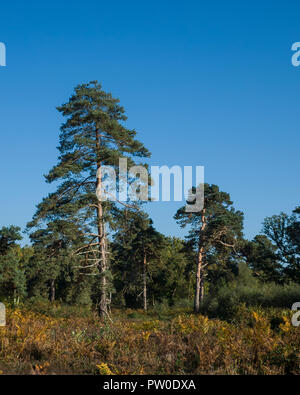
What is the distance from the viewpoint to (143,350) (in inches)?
314

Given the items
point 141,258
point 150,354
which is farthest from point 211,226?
point 150,354

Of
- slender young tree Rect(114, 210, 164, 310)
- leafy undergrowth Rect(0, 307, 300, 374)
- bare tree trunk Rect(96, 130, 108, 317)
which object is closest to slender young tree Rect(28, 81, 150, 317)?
bare tree trunk Rect(96, 130, 108, 317)

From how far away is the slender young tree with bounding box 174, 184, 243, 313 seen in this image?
112 ft

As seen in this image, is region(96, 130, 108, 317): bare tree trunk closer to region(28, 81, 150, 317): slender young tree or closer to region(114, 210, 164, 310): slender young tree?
region(28, 81, 150, 317): slender young tree

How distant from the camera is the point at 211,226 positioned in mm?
34375

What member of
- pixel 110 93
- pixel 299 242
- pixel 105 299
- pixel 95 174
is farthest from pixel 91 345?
pixel 299 242

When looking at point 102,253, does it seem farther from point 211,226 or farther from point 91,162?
point 211,226

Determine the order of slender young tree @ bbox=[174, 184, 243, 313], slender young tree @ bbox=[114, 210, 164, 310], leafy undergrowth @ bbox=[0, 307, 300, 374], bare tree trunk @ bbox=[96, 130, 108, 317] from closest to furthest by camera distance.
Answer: leafy undergrowth @ bbox=[0, 307, 300, 374], bare tree trunk @ bbox=[96, 130, 108, 317], slender young tree @ bbox=[174, 184, 243, 313], slender young tree @ bbox=[114, 210, 164, 310]

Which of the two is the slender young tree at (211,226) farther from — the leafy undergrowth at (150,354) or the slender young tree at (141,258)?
the leafy undergrowth at (150,354)

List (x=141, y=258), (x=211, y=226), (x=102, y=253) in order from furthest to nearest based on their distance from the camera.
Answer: (x=141, y=258) → (x=211, y=226) → (x=102, y=253)

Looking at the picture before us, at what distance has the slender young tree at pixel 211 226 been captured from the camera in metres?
34.0

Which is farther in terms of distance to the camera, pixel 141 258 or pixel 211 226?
pixel 141 258

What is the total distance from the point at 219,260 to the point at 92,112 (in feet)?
65.2

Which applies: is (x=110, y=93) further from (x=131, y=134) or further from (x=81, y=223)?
(x=81, y=223)
